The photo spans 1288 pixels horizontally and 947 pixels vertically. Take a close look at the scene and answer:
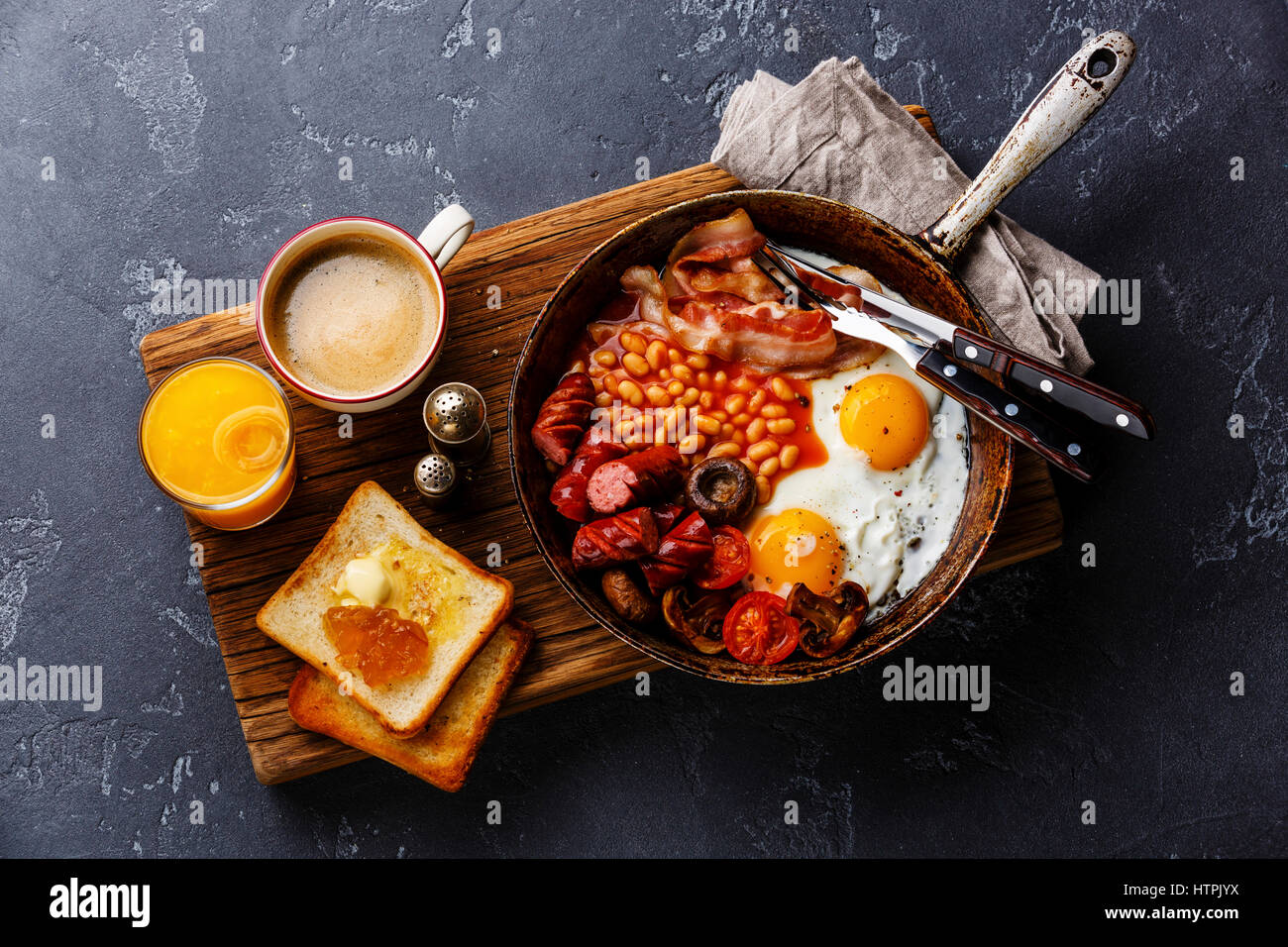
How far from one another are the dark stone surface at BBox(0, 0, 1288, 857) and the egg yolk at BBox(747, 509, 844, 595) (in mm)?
569

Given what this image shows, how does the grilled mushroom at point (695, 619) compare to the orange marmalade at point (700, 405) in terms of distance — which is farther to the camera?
the orange marmalade at point (700, 405)

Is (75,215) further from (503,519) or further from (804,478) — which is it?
(804,478)

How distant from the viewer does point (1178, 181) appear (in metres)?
3.31

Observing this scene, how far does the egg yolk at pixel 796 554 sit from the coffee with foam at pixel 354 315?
1187 millimetres

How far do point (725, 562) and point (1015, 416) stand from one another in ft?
3.00

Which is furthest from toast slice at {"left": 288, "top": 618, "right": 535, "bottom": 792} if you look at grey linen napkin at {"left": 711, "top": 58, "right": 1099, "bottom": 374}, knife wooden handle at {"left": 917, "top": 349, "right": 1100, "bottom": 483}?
grey linen napkin at {"left": 711, "top": 58, "right": 1099, "bottom": 374}

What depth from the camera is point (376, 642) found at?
9.04 ft

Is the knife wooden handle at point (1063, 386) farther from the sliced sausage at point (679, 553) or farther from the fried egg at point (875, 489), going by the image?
the sliced sausage at point (679, 553)

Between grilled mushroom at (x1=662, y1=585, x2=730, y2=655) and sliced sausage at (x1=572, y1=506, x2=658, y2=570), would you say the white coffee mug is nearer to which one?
sliced sausage at (x1=572, y1=506, x2=658, y2=570)

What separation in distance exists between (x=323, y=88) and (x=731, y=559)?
231 centimetres

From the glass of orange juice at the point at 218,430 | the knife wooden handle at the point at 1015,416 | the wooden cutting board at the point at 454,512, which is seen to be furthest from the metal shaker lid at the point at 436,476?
the knife wooden handle at the point at 1015,416

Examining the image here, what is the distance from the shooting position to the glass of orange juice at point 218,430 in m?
2.71

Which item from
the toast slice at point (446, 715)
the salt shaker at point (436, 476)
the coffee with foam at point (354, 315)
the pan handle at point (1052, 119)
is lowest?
the toast slice at point (446, 715)
